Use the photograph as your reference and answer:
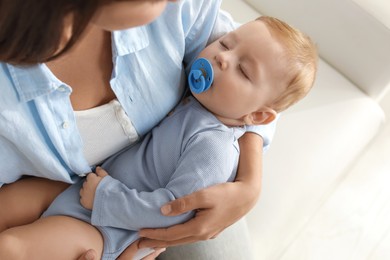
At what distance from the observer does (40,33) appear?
1.32ft

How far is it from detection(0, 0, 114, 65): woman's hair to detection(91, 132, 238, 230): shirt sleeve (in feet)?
1.27

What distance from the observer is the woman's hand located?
783 millimetres

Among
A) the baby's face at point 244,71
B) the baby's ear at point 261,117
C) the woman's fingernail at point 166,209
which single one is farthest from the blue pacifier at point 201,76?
the woman's fingernail at point 166,209

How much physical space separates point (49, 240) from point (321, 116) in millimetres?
802

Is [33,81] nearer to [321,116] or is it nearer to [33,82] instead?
[33,82]

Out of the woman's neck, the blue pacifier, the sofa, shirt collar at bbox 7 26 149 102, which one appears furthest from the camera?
the sofa

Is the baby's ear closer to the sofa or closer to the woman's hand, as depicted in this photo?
the woman's hand

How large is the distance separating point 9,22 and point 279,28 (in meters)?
0.60

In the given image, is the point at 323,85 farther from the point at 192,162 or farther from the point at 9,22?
the point at 9,22

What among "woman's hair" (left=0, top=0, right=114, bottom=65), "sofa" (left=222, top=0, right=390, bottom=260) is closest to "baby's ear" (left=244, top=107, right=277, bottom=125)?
"sofa" (left=222, top=0, right=390, bottom=260)

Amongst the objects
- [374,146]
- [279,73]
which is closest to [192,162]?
[279,73]

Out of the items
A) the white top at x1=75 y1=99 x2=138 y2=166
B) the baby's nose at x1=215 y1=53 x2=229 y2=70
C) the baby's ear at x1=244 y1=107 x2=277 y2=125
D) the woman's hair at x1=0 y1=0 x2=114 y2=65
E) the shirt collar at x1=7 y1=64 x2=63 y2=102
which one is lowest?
the white top at x1=75 y1=99 x2=138 y2=166

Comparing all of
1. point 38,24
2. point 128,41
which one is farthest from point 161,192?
point 38,24

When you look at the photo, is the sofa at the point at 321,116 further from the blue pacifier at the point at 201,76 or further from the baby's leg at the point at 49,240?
the baby's leg at the point at 49,240
